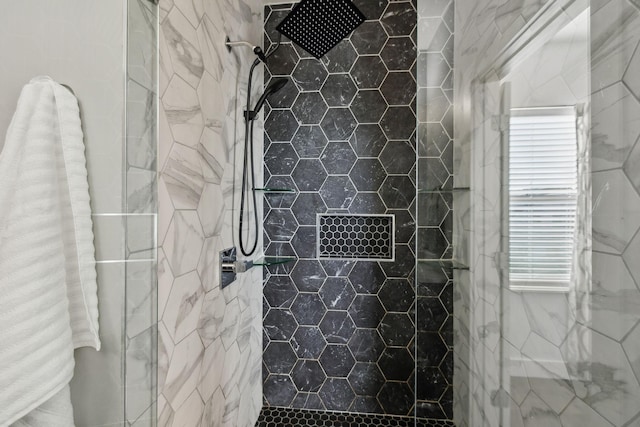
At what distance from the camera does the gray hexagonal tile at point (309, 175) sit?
1501mm

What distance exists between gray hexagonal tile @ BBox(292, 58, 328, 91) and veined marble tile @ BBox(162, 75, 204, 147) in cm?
A: 74

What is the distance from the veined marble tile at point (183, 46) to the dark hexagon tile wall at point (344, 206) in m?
0.67

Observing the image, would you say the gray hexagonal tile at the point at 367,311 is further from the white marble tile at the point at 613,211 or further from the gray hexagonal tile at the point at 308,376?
the white marble tile at the point at 613,211

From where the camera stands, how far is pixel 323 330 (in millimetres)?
1495

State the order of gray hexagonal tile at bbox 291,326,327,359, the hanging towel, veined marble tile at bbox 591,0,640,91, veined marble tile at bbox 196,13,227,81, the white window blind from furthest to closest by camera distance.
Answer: gray hexagonal tile at bbox 291,326,327,359
veined marble tile at bbox 196,13,227,81
the white window blind
veined marble tile at bbox 591,0,640,91
the hanging towel

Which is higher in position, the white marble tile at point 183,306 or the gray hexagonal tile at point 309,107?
the gray hexagonal tile at point 309,107

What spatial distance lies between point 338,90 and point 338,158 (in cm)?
33

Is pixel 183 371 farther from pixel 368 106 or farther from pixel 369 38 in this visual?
pixel 369 38

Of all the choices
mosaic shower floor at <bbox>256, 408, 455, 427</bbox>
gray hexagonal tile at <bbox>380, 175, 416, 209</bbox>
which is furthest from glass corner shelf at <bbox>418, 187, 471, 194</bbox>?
mosaic shower floor at <bbox>256, 408, 455, 427</bbox>

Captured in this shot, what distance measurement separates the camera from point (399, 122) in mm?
1460

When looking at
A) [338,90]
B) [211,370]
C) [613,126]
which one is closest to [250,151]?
[338,90]

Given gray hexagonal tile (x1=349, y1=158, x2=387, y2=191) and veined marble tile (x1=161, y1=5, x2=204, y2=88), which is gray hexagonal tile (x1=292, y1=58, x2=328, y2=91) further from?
veined marble tile (x1=161, y1=5, x2=204, y2=88)

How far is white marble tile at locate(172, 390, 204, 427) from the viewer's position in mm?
791

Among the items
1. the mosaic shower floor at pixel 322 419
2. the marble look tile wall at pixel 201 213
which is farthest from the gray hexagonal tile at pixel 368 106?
the mosaic shower floor at pixel 322 419
